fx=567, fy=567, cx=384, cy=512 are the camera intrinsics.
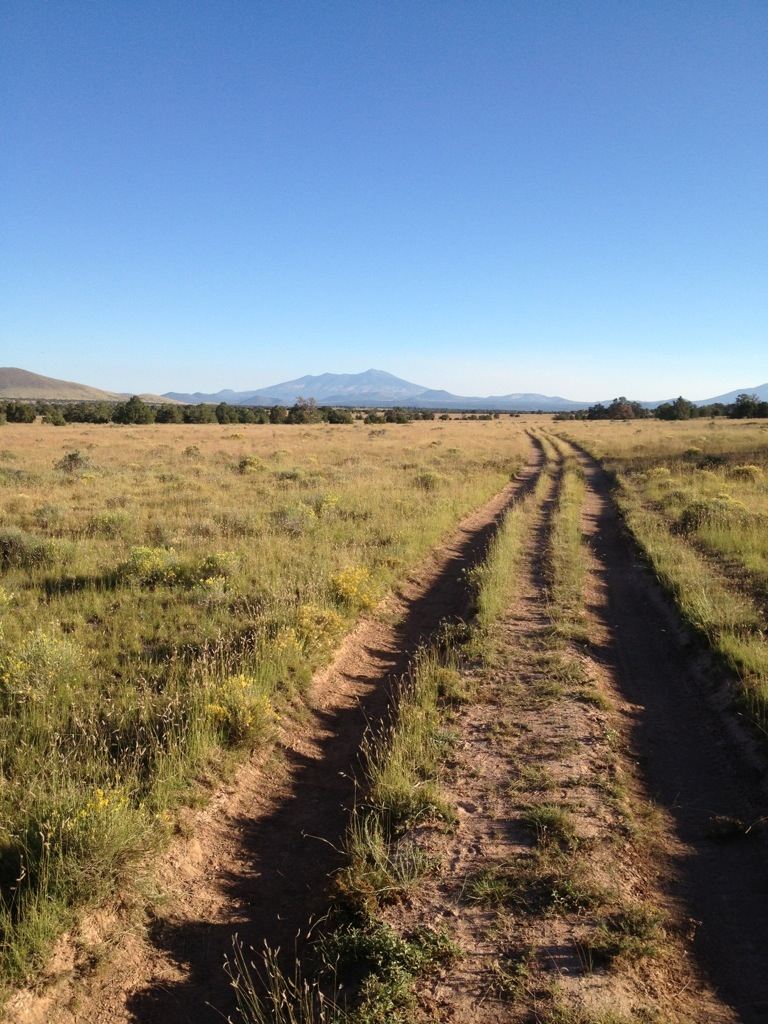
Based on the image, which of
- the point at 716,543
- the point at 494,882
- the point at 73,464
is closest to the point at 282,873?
the point at 494,882

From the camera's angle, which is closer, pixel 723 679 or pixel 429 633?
pixel 723 679

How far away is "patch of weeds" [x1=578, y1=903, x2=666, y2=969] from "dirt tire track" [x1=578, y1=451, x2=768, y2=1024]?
28cm

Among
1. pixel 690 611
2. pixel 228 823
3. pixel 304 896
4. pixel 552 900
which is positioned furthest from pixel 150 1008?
pixel 690 611

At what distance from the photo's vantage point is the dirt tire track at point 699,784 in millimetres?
3365

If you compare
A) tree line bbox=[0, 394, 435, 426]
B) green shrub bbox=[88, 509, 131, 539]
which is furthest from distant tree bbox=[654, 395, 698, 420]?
green shrub bbox=[88, 509, 131, 539]

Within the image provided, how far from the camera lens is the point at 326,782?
209 inches

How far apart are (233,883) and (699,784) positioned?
13.0 ft

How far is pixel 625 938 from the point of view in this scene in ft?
10.9

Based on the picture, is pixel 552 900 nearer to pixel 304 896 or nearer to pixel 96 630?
pixel 304 896

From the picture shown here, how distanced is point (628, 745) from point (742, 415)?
98.4 meters

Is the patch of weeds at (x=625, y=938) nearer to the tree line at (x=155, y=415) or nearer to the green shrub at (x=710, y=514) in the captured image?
the green shrub at (x=710, y=514)

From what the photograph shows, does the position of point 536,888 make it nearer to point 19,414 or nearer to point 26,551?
point 26,551

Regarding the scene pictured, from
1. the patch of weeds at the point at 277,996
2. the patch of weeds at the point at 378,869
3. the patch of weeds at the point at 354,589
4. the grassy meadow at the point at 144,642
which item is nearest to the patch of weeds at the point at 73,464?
the grassy meadow at the point at 144,642

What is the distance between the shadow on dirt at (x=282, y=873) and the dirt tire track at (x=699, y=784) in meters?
2.47
